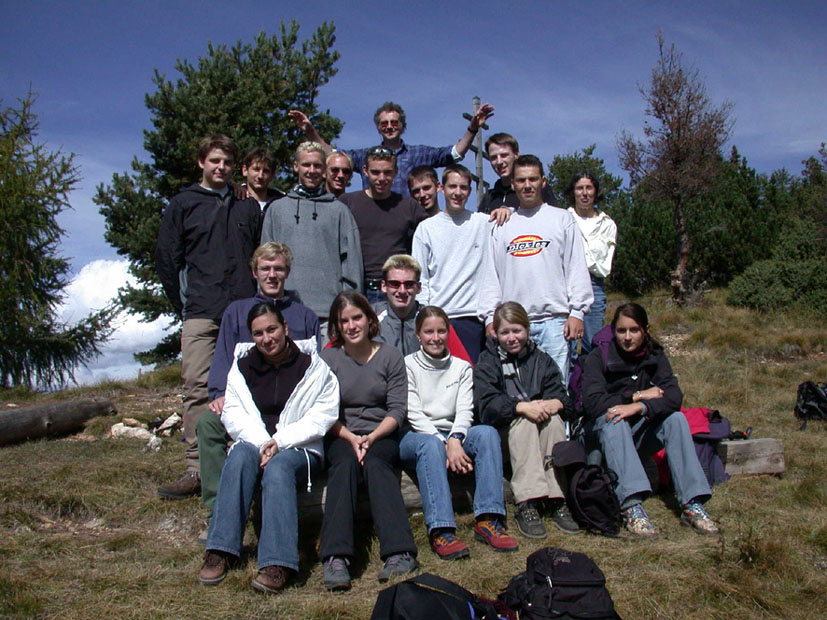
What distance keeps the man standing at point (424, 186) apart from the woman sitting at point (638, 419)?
179 cm

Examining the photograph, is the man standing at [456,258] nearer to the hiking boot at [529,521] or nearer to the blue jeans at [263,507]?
the hiking boot at [529,521]

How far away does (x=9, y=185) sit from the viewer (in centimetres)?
1328

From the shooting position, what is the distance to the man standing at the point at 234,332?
369cm

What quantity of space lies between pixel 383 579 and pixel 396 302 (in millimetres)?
1756

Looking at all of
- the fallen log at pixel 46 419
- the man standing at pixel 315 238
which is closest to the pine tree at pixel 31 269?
the fallen log at pixel 46 419

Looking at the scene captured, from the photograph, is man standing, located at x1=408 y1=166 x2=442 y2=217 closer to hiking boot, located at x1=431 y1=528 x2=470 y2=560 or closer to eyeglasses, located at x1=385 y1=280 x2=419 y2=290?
eyeglasses, located at x1=385 y1=280 x2=419 y2=290

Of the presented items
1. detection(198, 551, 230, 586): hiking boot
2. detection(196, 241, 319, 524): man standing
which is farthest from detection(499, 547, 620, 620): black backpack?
detection(196, 241, 319, 524): man standing

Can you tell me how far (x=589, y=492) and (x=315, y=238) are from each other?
8.07 ft

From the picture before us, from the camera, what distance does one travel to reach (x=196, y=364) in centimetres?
428

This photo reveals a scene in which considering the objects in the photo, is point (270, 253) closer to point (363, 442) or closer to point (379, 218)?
point (379, 218)

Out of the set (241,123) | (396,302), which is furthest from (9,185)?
(396,302)

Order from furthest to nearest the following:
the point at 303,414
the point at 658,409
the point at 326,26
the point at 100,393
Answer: the point at 326,26 < the point at 100,393 < the point at 658,409 < the point at 303,414

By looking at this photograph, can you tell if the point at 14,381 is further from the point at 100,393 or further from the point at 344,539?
the point at 344,539

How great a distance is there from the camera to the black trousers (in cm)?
310
